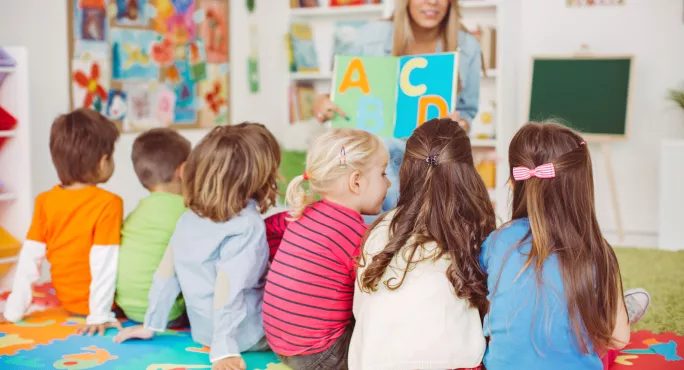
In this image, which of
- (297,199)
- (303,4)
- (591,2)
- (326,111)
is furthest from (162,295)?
(591,2)

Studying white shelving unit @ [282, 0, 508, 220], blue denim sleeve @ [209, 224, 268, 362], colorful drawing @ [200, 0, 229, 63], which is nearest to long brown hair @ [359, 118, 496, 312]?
blue denim sleeve @ [209, 224, 268, 362]

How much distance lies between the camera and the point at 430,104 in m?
2.57

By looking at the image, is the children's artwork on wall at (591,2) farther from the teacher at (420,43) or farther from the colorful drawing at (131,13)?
the colorful drawing at (131,13)

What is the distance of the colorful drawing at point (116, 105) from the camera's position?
373 cm

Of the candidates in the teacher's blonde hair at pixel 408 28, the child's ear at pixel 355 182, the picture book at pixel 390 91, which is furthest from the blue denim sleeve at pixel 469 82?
the child's ear at pixel 355 182

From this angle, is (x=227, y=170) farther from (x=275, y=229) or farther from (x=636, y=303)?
(x=636, y=303)

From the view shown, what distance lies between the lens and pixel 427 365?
1.65 m

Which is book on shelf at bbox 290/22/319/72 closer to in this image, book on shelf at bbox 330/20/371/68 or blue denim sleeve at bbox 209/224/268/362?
book on shelf at bbox 330/20/371/68

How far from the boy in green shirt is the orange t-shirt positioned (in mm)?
76

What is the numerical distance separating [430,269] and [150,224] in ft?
3.67

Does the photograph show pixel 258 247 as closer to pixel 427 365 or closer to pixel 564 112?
pixel 427 365

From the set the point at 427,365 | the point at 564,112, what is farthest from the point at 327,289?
the point at 564,112

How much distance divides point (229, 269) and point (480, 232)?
753 millimetres

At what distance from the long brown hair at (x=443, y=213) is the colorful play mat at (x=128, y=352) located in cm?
60
